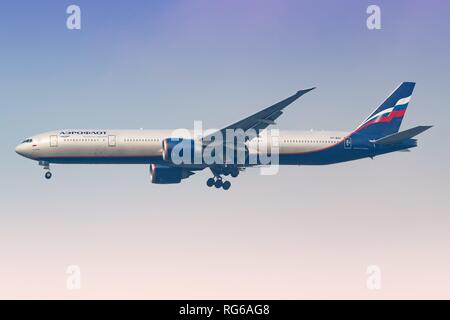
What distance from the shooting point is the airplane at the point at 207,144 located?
6053 cm

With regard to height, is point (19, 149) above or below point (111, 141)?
below

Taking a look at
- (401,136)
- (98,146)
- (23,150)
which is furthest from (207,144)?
(401,136)

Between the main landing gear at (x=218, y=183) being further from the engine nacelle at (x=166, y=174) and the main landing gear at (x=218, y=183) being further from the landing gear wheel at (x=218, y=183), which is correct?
the engine nacelle at (x=166, y=174)

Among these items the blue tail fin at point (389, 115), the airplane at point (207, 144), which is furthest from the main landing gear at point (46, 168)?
the blue tail fin at point (389, 115)

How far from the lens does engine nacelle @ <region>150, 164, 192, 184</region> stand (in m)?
64.9

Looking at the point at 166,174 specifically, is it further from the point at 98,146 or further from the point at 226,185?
the point at 98,146

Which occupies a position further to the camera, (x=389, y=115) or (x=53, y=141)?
(x=389, y=115)

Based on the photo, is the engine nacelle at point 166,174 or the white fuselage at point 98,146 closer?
the white fuselage at point 98,146

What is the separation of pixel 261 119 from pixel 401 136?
40.7ft

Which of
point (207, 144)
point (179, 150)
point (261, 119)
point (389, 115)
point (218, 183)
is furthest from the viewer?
point (389, 115)

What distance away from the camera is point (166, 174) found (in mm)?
65000

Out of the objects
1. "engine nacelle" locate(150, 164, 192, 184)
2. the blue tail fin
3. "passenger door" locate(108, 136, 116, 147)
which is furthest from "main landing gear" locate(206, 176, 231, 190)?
the blue tail fin

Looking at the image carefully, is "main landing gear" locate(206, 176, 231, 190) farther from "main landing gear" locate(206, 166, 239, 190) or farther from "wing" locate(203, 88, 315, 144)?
"wing" locate(203, 88, 315, 144)

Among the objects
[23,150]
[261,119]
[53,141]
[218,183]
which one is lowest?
[218,183]
